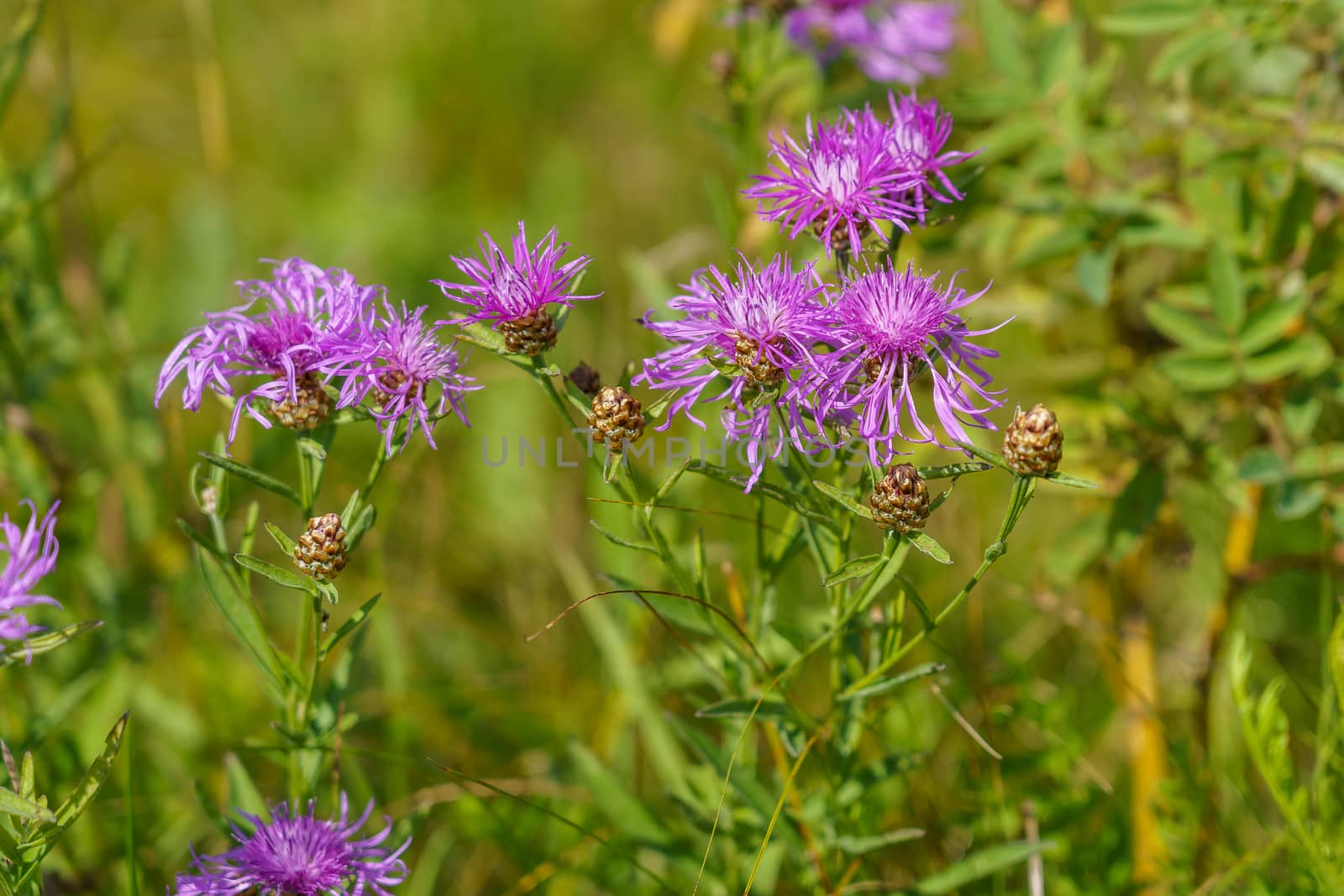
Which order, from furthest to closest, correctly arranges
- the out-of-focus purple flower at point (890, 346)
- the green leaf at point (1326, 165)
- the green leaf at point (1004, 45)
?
the green leaf at point (1004, 45), the green leaf at point (1326, 165), the out-of-focus purple flower at point (890, 346)

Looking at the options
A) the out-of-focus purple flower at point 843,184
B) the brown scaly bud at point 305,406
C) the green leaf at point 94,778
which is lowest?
the green leaf at point 94,778

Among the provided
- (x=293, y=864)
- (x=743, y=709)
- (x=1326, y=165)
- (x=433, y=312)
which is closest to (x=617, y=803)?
(x=743, y=709)

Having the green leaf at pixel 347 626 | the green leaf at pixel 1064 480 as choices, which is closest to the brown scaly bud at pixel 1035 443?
the green leaf at pixel 1064 480

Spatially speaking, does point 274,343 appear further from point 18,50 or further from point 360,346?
point 18,50

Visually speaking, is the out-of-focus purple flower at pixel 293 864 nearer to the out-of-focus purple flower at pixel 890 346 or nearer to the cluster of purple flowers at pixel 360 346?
the cluster of purple flowers at pixel 360 346

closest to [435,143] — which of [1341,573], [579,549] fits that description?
[579,549]

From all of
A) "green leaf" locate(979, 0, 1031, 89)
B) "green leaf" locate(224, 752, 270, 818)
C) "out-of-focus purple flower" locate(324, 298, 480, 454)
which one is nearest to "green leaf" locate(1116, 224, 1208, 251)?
"green leaf" locate(979, 0, 1031, 89)

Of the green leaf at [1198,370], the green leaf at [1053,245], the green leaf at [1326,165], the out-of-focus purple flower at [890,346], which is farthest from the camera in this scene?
the green leaf at [1053,245]
